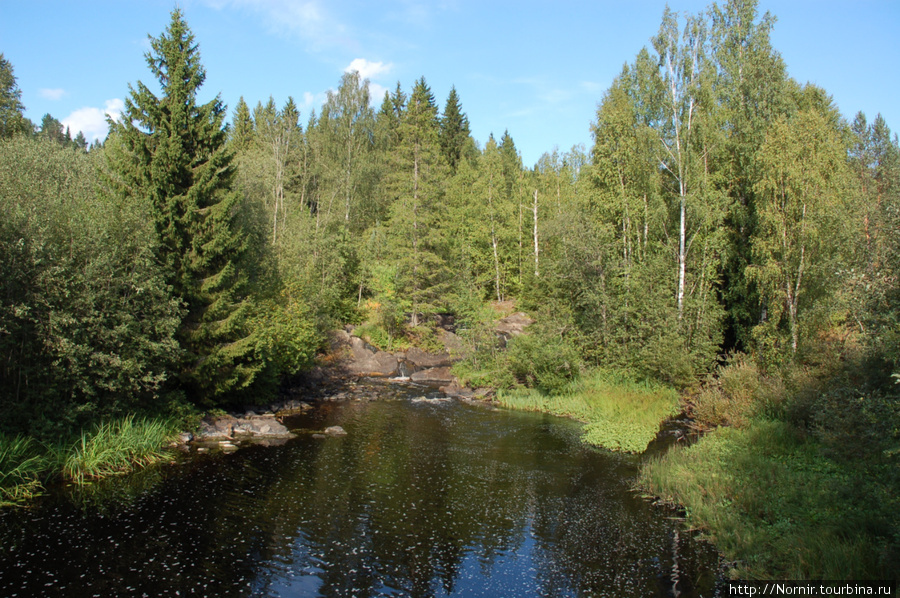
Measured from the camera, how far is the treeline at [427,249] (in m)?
16.0

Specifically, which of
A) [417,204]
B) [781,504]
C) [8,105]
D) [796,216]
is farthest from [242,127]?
[781,504]

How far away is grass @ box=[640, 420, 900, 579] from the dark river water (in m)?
0.83

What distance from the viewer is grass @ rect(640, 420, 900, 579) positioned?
964cm

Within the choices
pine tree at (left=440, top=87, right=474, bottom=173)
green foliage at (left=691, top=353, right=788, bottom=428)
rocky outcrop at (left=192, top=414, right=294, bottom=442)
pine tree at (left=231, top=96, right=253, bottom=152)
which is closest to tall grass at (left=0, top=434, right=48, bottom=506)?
rocky outcrop at (left=192, top=414, right=294, bottom=442)

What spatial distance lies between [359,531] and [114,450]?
952 cm

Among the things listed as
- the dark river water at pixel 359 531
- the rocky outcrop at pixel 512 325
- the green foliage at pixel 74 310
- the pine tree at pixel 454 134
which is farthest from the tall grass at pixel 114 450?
the pine tree at pixel 454 134

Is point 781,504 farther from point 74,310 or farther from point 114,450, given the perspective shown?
point 74,310

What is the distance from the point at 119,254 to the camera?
701 inches

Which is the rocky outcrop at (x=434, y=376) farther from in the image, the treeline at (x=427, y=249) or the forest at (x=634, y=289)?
the treeline at (x=427, y=249)

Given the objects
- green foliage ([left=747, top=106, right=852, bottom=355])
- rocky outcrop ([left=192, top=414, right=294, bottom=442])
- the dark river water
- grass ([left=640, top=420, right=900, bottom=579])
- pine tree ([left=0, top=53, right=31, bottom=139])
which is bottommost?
the dark river water

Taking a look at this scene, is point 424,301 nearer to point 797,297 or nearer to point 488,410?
point 488,410

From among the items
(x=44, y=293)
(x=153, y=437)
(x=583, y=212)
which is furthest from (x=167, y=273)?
(x=583, y=212)

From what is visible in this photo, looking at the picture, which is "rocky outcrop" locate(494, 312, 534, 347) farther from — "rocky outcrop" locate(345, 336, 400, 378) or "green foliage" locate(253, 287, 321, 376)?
"green foliage" locate(253, 287, 321, 376)

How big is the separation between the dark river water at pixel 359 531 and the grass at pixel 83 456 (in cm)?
81
